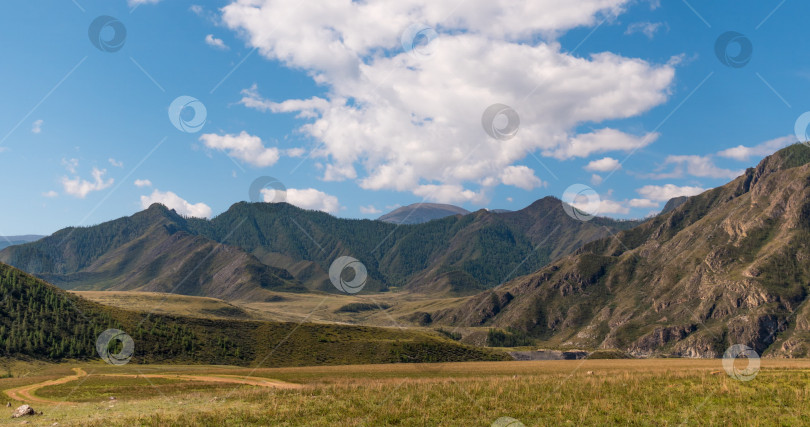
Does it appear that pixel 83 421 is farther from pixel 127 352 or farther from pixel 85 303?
pixel 85 303

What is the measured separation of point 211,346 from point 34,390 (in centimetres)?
7298

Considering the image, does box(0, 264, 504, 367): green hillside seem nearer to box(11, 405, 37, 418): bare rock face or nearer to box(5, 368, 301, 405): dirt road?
box(5, 368, 301, 405): dirt road

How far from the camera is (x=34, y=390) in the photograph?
2306 inches

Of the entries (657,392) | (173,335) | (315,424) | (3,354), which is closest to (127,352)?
(173,335)

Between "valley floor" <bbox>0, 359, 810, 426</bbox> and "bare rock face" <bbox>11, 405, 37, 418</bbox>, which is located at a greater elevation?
"valley floor" <bbox>0, 359, 810, 426</bbox>
